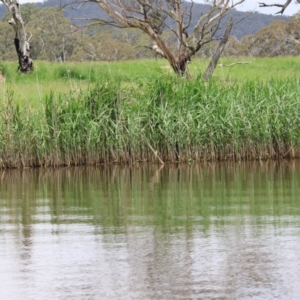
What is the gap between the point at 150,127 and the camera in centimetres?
1529

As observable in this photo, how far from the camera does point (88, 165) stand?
597 inches

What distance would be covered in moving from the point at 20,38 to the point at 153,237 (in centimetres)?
2047

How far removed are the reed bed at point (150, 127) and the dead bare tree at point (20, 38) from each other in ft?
37.1

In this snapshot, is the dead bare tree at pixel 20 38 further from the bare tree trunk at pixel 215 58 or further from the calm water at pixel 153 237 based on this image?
the calm water at pixel 153 237

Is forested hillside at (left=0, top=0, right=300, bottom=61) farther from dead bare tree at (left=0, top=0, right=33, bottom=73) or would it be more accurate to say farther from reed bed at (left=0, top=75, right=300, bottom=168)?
reed bed at (left=0, top=75, right=300, bottom=168)

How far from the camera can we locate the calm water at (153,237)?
6.08 meters

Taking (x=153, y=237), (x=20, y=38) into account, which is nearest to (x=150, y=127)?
(x=153, y=237)

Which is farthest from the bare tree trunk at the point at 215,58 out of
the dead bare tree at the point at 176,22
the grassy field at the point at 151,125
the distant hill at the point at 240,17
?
the distant hill at the point at 240,17

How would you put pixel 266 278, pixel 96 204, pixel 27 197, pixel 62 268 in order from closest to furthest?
pixel 266 278
pixel 62 268
pixel 96 204
pixel 27 197

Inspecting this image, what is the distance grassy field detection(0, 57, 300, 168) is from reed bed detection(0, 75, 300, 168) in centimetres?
2

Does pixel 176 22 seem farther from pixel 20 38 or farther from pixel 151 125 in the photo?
pixel 151 125

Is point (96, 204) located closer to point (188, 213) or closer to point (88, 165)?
point (188, 213)

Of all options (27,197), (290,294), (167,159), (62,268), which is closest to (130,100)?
(167,159)

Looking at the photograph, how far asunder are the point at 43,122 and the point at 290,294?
10.1 m
